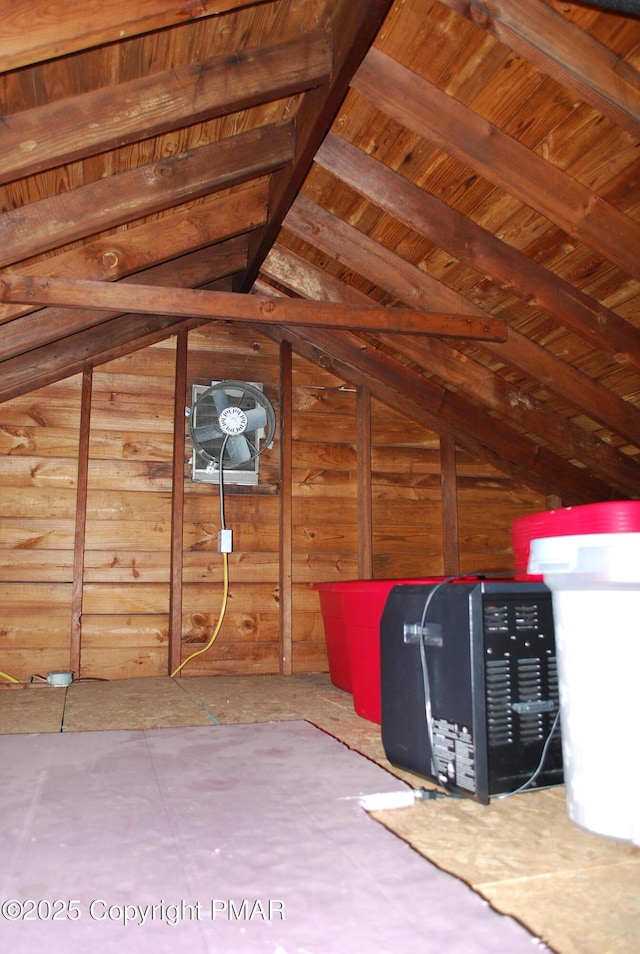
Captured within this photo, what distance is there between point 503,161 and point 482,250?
0.45 meters

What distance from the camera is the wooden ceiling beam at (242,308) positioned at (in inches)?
109

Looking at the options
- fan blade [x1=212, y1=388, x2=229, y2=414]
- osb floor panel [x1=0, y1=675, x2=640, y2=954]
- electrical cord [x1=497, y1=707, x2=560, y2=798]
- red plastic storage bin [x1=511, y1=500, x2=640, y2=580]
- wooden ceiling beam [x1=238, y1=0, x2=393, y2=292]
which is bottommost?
osb floor panel [x1=0, y1=675, x2=640, y2=954]

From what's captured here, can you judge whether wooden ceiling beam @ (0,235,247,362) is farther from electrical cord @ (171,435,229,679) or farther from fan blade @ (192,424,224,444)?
electrical cord @ (171,435,229,679)

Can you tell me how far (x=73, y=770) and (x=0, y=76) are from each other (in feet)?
6.56

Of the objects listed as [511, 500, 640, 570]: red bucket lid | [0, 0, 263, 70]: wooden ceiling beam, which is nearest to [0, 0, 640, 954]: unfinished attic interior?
[0, 0, 263, 70]: wooden ceiling beam

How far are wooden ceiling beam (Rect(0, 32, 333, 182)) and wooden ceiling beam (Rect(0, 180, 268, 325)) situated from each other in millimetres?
782

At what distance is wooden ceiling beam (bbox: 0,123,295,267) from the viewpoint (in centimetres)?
250

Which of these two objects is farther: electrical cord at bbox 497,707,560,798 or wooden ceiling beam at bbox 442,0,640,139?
wooden ceiling beam at bbox 442,0,640,139

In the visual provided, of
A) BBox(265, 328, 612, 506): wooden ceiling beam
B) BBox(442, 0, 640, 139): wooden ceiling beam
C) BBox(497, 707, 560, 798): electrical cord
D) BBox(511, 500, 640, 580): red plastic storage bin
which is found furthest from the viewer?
BBox(265, 328, 612, 506): wooden ceiling beam

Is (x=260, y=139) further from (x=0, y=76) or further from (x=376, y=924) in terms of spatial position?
(x=376, y=924)

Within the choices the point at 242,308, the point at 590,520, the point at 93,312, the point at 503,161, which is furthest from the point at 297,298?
the point at 590,520

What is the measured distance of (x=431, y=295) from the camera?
3264 mm

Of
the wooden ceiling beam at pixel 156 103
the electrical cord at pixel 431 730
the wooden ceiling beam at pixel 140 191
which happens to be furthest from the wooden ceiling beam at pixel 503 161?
the electrical cord at pixel 431 730

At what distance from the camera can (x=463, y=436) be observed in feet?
14.7
